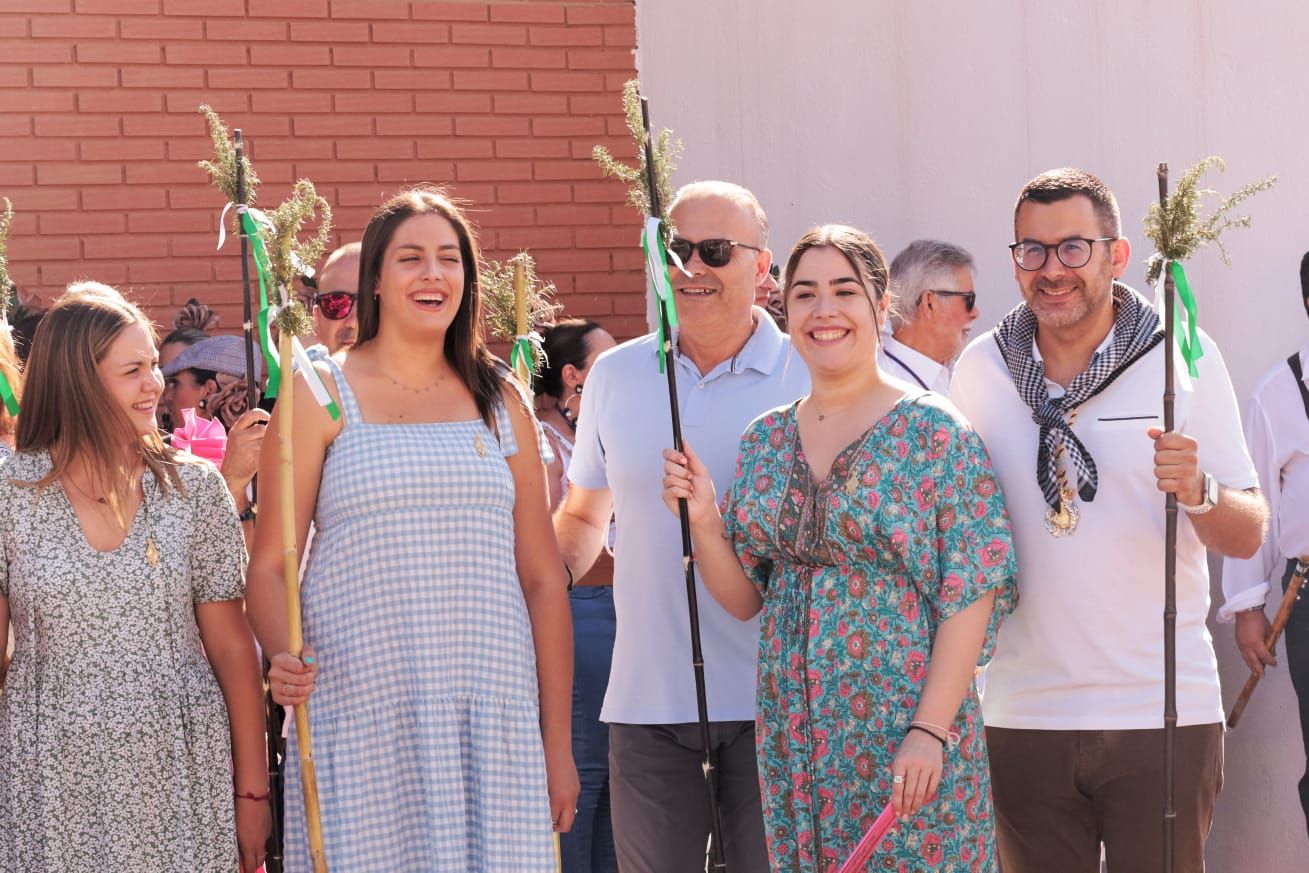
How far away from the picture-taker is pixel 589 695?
19.8ft

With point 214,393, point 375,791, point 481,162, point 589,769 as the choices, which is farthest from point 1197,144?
point 375,791

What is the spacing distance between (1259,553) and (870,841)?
3.29 metres

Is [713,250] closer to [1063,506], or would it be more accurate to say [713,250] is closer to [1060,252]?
[1060,252]

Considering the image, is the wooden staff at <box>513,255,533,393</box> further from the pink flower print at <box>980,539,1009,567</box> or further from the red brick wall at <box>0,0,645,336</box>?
the red brick wall at <box>0,0,645,336</box>

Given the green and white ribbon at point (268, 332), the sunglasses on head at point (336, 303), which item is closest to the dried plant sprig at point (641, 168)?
the green and white ribbon at point (268, 332)

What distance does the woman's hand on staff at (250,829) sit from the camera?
13.2 ft

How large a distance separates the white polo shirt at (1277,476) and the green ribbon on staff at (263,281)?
397cm

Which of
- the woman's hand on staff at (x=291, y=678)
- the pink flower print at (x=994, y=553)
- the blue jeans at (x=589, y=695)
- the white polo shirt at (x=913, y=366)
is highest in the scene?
the white polo shirt at (x=913, y=366)

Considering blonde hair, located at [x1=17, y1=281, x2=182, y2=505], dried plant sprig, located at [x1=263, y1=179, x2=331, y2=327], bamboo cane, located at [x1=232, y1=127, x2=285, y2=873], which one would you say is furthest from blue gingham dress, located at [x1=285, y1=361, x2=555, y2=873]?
blonde hair, located at [x1=17, y1=281, x2=182, y2=505]

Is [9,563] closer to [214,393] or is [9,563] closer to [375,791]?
[375,791]

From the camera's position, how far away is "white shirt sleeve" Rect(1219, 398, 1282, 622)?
20.8ft

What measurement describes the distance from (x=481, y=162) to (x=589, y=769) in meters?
3.03

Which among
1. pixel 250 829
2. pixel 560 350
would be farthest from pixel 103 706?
pixel 560 350

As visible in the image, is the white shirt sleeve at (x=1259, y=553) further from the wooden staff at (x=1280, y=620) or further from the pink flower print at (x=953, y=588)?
the pink flower print at (x=953, y=588)
